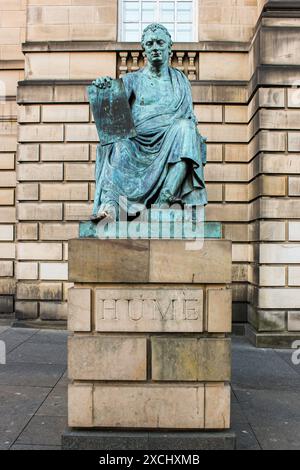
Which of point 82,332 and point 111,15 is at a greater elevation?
point 111,15

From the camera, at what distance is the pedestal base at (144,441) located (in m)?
4.45

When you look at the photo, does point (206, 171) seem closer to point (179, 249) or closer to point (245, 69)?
point (245, 69)

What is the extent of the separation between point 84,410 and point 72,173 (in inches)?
324

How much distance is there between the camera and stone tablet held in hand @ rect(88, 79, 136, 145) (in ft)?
17.6

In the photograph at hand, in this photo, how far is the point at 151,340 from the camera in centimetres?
456

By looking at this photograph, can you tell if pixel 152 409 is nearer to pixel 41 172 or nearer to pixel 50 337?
pixel 50 337

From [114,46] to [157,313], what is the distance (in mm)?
9113

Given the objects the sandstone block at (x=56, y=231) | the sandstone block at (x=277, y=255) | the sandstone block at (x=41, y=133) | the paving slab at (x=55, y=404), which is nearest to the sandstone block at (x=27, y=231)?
the sandstone block at (x=56, y=231)

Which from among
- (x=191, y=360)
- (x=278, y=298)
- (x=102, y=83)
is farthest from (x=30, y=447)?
(x=278, y=298)

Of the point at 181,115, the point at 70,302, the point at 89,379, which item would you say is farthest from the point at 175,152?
the point at 89,379

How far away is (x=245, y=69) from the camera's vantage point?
11.8m

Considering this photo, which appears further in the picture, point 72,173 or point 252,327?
point 72,173

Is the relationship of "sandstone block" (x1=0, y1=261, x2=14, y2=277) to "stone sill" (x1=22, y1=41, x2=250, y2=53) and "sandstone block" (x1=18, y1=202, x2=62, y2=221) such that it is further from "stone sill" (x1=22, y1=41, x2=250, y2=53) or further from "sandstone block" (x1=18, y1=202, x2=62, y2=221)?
"stone sill" (x1=22, y1=41, x2=250, y2=53)

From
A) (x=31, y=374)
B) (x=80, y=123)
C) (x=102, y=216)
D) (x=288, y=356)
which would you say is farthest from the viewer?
(x=80, y=123)
